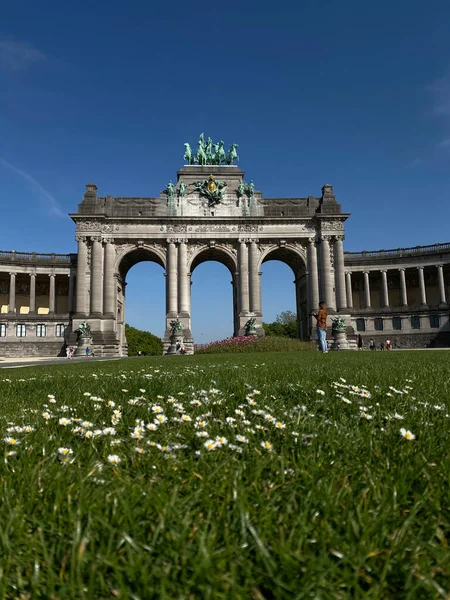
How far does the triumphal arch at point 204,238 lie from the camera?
44000 millimetres

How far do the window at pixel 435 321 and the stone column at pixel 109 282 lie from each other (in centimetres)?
4048

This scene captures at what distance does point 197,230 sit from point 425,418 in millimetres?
43384

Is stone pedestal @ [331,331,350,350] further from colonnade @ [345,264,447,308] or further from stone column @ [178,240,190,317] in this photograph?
stone column @ [178,240,190,317]

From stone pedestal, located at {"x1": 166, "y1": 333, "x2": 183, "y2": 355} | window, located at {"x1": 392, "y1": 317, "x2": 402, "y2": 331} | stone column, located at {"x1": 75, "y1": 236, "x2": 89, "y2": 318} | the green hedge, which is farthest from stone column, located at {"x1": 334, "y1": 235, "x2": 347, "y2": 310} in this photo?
stone column, located at {"x1": 75, "y1": 236, "x2": 89, "y2": 318}

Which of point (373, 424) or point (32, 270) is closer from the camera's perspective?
point (373, 424)

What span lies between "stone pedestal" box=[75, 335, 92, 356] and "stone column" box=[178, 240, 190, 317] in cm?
975

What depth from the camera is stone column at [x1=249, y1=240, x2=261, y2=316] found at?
4384 cm

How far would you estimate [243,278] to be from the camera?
4484cm

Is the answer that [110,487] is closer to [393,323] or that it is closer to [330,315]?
[330,315]

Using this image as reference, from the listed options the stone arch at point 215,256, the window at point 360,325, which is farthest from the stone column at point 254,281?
the window at point 360,325

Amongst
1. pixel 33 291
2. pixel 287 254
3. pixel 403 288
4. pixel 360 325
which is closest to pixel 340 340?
pixel 287 254

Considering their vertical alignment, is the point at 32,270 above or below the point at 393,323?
above

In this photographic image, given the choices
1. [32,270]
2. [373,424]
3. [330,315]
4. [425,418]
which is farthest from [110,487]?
[32,270]

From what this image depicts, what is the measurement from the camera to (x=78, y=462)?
2.26m
